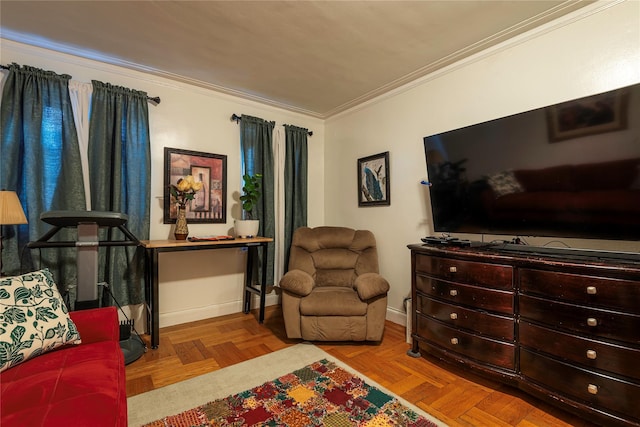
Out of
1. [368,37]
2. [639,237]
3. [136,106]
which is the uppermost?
[368,37]

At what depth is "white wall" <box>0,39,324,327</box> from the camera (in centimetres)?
279

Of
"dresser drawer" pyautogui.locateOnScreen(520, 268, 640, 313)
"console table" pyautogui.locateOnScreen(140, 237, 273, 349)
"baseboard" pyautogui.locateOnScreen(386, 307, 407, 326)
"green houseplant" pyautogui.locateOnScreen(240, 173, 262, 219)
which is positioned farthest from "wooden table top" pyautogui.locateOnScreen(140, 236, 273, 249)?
"dresser drawer" pyautogui.locateOnScreen(520, 268, 640, 313)

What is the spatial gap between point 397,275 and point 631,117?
2110 mm

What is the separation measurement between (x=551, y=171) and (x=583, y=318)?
2.78ft

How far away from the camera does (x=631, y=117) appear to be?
154cm

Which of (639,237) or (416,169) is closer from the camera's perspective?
(639,237)

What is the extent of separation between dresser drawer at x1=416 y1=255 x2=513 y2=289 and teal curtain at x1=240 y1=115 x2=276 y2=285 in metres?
1.84

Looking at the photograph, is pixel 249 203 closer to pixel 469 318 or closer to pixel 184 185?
pixel 184 185

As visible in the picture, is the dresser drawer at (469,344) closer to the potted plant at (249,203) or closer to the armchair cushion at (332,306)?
the armchair cushion at (332,306)

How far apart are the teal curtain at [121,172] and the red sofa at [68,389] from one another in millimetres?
1218

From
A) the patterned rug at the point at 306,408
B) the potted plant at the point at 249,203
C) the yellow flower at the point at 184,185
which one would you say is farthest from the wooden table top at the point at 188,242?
the patterned rug at the point at 306,408

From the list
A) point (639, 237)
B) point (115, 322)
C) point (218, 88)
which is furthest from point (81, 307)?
point (639, 237)

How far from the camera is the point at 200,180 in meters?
3.19

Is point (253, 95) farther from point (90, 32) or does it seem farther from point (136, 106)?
point (90, 32)
